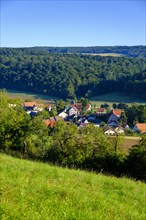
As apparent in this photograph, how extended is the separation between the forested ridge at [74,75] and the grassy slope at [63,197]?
109 metres

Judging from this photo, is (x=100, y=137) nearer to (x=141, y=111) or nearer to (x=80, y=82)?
(x=141, y=111)

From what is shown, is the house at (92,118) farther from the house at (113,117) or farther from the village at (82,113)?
the house at (113,117)

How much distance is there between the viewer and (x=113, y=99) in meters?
119

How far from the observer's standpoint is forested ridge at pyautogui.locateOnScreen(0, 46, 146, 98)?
13412 centimetres

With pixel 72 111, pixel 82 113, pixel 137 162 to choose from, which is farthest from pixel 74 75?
pixel 137 162

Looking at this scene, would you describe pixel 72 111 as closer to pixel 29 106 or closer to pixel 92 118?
pixel 92 118

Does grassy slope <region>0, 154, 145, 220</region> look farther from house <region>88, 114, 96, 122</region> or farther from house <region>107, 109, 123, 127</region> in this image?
house <region>88, 114, 96, 122</region>

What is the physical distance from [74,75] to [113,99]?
36.6m

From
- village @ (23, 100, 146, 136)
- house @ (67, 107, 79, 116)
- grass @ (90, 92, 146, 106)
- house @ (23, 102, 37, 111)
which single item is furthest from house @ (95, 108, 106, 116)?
house @ (23, 102, 37, 111)

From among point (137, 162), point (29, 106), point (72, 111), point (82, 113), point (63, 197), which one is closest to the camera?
point (63, 197)

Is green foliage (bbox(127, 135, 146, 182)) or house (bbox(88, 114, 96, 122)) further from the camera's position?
house (bbox(88, 114, 96, 122))

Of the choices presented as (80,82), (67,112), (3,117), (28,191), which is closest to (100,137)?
(3,117)

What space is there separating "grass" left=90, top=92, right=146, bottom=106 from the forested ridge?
3.32 metres

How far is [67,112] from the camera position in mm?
102875
